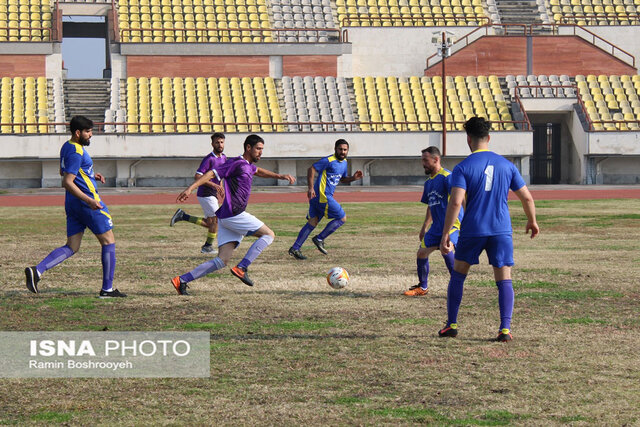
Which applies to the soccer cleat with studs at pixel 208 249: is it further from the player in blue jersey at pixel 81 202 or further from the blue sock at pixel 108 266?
the blue sock at pixel 108 266

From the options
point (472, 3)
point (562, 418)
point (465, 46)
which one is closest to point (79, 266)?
point (562, 418)

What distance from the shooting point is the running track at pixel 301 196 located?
3356cm

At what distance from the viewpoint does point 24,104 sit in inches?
1746

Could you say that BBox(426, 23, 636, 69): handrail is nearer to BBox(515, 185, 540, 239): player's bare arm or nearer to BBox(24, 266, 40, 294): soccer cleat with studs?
BBox(24, 266, 40, 294): soccer cleat with studs

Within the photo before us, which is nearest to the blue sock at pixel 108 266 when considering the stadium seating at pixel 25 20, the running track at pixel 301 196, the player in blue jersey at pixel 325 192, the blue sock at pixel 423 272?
the blue sock at pixel 423 272

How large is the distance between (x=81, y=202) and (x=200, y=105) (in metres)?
34.2

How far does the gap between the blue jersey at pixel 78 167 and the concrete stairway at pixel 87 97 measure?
33808mm

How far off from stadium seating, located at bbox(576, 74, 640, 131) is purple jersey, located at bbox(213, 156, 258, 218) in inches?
1379

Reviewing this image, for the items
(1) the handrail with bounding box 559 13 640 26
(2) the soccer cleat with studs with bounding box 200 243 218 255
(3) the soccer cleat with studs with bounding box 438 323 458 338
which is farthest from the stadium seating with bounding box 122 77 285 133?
(3) the soccer cleat with studs with bounding box 438 323 458 338

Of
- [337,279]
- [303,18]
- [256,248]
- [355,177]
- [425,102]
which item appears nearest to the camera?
[337,279]

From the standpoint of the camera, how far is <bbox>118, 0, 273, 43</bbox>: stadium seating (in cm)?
4912

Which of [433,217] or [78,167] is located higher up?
[78,167]

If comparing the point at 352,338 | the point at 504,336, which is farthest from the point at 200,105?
the point at 504,336

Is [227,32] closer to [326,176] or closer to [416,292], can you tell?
[326,176]
